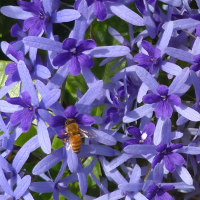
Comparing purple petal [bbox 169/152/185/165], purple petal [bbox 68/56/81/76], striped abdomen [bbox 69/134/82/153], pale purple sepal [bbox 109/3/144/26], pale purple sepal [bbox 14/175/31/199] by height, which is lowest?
pale purple sepal [bbox 14/175/31/199]

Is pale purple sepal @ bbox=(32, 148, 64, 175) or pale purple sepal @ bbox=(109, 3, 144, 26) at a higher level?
pale purple sepal @ bbox=(109, 3, 144, 26)

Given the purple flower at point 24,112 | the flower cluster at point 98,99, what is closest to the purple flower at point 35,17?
the flower cluster at point 98,99

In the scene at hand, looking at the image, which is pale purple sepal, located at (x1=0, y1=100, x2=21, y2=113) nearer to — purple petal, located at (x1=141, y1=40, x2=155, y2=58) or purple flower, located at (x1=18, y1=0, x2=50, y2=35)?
purple flower, located at (x1=18, y1=0, x2=50, y2=35)

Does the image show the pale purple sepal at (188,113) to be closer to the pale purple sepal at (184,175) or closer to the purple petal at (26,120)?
the pale purple sepal at (184,175)

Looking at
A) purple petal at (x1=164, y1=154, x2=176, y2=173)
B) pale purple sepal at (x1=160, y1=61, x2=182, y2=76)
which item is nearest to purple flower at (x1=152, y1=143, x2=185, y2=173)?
purple petal at (x1=164, y1=154, x2=176, y2=173)

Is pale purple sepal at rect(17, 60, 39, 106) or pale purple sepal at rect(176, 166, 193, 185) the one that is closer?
pale purple sepal at rect(17, 60, 39, 106)

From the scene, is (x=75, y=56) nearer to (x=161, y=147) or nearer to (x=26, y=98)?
(x=26, y=98)

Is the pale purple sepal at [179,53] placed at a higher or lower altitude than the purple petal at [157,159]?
higher
